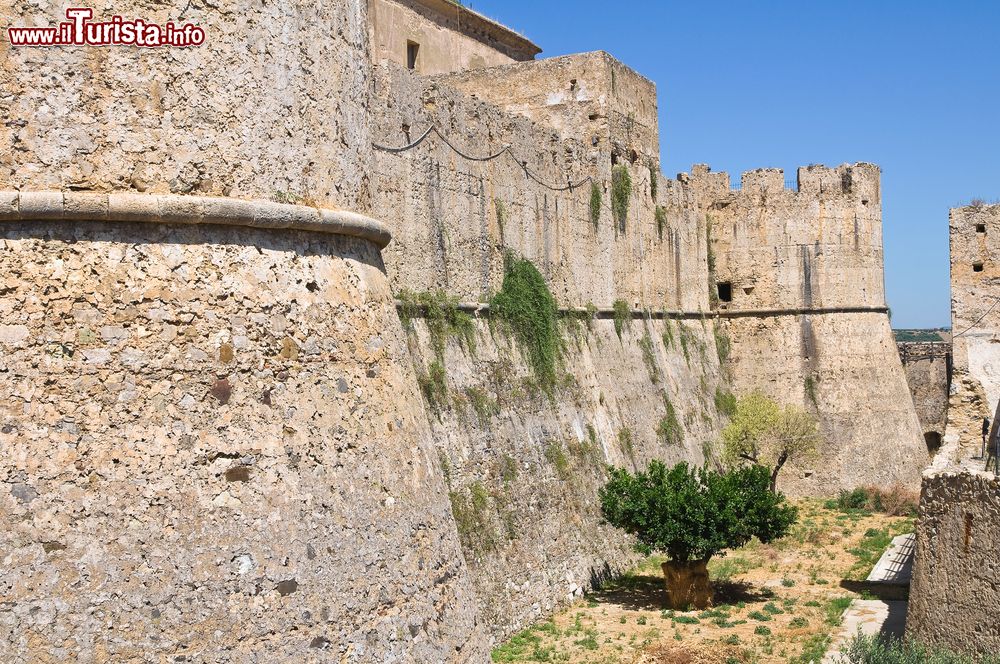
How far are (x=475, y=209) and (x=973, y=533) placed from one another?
6202 mm

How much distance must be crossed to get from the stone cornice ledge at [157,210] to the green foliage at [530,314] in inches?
365

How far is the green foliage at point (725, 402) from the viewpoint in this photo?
20812 millimetres

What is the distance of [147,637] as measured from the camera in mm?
2982

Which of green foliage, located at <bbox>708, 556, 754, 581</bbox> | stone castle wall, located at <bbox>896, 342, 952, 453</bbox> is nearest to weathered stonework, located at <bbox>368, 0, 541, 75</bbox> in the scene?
green foliage, located at <bbox>708, 556, 754, 581</bbox>

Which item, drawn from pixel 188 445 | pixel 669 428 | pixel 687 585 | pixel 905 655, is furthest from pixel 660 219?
pixel 188 445

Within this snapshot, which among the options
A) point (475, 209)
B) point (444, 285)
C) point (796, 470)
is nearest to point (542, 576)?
point (444, 285)

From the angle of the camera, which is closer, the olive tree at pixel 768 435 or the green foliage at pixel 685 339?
the olive tree at pixel 768 435

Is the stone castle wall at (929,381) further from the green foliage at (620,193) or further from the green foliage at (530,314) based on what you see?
the green foliage at (530,314)

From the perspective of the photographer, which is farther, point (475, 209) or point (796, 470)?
point (796, 470)

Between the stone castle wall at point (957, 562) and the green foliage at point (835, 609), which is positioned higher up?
the stone castle wall at point (957, 562)

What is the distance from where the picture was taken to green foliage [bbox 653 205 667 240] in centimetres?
1906

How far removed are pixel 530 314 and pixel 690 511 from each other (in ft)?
10.1

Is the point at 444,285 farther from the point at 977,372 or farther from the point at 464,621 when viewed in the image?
the point at 977,372

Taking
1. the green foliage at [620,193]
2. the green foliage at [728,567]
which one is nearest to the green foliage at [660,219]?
the green foliage at [620,193]
